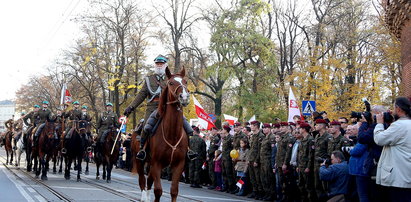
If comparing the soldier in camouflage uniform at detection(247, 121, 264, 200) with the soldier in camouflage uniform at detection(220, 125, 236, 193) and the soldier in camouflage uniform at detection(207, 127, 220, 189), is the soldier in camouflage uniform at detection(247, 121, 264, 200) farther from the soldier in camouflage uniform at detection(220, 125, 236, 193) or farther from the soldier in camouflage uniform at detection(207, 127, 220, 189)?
the soldier in camouflage uniform at detection(207, 127, 220, 189)

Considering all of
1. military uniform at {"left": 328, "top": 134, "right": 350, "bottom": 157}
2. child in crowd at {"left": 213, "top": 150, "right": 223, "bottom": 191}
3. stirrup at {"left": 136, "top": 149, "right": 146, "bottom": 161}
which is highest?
military uniform at {"left": 328, "top": 134, "right": 350, "bottom": 157}

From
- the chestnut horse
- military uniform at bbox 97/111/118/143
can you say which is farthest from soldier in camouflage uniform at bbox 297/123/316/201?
military uniform at bbox 97/111/118/143

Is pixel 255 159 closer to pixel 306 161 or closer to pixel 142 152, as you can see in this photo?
pixel 306 161

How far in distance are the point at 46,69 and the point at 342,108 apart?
4058 cm

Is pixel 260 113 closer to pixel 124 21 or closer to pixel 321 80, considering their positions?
pixel 321 80

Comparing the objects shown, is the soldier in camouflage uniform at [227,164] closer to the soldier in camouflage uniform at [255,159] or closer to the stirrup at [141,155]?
the soldier in camouflage uniform at [255,159]

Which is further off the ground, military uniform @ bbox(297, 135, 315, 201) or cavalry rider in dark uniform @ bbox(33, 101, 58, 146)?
cavalry rider in dark uniform @ bbox(33, 101, 58, 146)

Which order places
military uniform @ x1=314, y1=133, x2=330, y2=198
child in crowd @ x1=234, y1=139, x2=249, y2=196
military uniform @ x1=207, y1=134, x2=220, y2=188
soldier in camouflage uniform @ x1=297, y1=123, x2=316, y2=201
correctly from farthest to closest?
military uniform @ x1=207, y1=134, x2=220, y2=188 → child in crowd @ x1=234, y1=139, x2=249, y2=196 → soldier in camouflage uniform @ x1=297, y1=123, x2=316, y2=201 → military uniform @ x1=314, y1=133, x2=330, y2=198

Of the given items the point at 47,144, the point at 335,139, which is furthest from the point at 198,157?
the point at 335,139

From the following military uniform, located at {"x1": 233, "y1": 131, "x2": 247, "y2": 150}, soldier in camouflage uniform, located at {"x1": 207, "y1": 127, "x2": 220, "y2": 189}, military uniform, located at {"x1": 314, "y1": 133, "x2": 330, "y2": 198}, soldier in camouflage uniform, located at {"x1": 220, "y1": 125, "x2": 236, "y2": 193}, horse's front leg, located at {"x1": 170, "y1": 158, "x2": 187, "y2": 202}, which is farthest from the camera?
soldier in camouflage uniform, located at {"x1": 207, "y1": 127, "x2": 220, "y2": 189}

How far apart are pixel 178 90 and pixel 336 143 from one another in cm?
460

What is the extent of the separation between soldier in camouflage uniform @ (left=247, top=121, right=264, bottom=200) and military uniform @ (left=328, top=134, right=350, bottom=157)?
161 inches

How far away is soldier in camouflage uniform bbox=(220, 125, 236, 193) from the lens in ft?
59.6

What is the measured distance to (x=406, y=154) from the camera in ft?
Answer: 24.4
